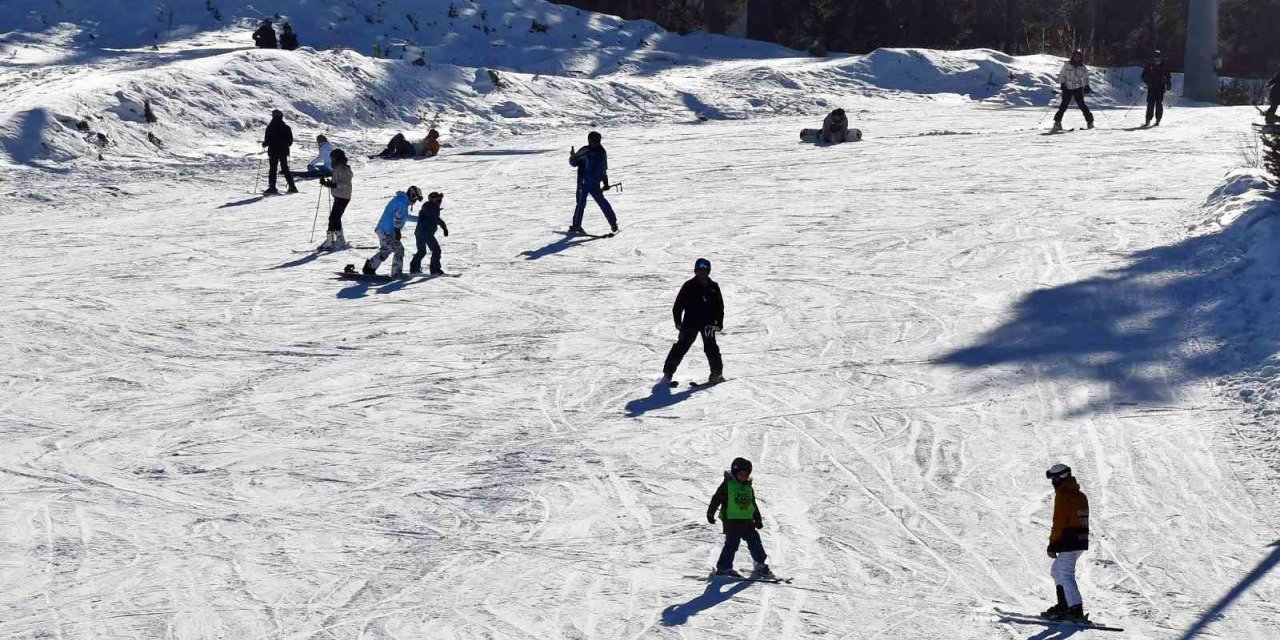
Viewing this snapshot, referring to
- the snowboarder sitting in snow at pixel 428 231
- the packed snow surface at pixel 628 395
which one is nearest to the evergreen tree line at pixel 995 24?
the packed snow surface at pixel 628 395

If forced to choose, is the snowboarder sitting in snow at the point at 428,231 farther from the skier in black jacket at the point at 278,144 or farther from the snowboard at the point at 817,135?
the snowboard at the point at 817,135

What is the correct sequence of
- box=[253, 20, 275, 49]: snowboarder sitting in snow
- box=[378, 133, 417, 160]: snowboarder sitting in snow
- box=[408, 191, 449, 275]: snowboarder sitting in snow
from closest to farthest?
1. box=[408, 191, 449, 275]: snowboarder sitting in snow
2. box=[378, 133, 417, 160]: snowboarder sitting in snow
3. box=[253, 20, 275, 49]: snowboarder sitting in snow

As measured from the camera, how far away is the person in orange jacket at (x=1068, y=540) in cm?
898

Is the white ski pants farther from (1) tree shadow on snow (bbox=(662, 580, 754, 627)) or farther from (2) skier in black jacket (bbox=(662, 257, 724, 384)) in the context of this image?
(2) skier in black jacket (bbox=(662, 257, 724, 384))

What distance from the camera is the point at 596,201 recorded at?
68.8ft

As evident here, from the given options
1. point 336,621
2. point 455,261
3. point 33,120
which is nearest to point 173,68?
point 33,120

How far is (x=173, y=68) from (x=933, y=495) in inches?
930

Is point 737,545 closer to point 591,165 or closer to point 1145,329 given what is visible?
point 1145,329

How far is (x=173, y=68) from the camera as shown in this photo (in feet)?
101

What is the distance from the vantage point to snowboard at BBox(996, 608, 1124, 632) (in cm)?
905

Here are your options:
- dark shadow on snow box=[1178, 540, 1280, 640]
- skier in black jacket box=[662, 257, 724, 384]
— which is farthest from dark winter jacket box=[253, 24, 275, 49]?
dark shadow on snow box=[1178, 540, 1280, 640]

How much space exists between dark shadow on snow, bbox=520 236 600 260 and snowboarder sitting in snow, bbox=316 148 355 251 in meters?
2.49

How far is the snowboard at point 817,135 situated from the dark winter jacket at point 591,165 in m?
10.4

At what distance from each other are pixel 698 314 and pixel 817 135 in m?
17.1
